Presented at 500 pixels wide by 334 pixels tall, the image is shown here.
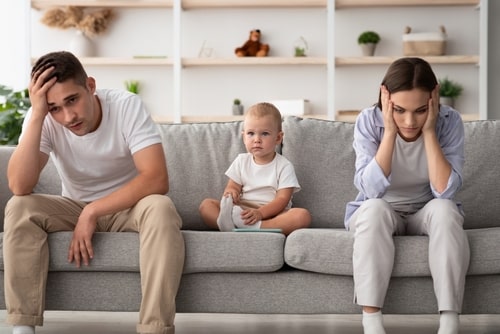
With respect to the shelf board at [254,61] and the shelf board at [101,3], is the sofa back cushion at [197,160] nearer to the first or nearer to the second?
the shelf board at [254,61]

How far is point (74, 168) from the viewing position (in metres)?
2.77

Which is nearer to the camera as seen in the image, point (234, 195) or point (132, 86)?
point (234, 195)

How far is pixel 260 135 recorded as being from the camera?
10.3 ft

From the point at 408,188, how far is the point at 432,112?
29cm

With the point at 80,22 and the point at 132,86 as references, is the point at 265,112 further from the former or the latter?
the point at 80,22

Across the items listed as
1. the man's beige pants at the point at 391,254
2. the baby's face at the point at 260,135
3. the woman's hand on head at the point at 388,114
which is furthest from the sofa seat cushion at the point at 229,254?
the baby's face at the point at 260,135

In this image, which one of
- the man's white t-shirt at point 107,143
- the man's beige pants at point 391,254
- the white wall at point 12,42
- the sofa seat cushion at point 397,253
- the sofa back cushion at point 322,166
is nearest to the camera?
the man's beige pants at point 391,254

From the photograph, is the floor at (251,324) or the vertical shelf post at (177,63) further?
the vertical shelf post at (177,63)

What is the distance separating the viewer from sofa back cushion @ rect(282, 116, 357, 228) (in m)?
3.21

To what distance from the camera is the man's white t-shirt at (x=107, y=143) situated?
2705 millimetres

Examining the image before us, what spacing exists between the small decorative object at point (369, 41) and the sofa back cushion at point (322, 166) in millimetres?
2894

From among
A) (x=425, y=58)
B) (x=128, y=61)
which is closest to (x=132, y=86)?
(x=128, y=61)

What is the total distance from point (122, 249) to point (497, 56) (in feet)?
14.1

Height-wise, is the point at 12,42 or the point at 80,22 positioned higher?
the point at 80,22
